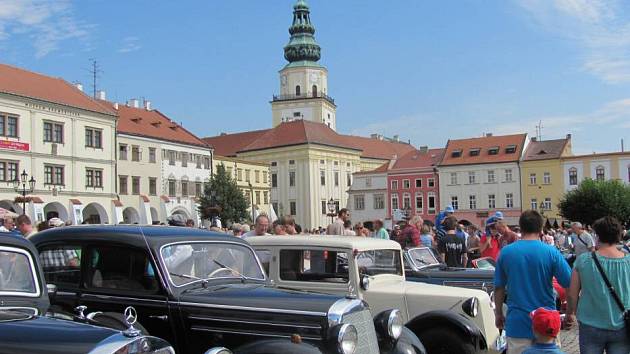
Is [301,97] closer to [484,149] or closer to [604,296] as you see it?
[484,149]

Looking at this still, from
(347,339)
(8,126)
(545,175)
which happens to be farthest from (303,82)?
(347,339)

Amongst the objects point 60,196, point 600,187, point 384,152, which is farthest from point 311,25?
point 60,196

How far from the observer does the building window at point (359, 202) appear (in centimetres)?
8531

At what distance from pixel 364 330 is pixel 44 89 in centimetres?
4673

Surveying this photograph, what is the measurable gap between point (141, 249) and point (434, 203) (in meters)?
74.5

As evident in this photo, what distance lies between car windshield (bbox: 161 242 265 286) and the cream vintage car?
1370 mm

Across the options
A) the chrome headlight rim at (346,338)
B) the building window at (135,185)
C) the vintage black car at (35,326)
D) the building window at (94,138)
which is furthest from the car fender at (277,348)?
the building window at (135,185)

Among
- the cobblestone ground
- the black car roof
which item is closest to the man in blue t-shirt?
the black car roof

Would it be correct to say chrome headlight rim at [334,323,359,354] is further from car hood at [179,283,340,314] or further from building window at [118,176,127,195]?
building window at [118,176,127,195]

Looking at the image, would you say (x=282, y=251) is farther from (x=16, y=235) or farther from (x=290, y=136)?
(x=290, y=136)

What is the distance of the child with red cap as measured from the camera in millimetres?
4625

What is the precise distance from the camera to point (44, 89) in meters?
47.5

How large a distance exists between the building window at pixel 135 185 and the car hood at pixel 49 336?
5106 cm

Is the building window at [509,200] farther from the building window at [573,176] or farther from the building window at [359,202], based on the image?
the building window at [359,202]
